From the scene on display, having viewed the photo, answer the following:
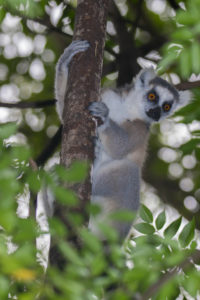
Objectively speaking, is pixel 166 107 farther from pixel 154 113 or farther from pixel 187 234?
pixel 187 234

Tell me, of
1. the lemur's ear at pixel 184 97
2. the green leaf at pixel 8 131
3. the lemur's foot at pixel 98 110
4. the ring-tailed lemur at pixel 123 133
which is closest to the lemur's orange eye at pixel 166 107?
the ring-tailed lemur at pixel 123 133

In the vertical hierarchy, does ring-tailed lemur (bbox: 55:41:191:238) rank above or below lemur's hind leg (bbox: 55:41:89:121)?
below

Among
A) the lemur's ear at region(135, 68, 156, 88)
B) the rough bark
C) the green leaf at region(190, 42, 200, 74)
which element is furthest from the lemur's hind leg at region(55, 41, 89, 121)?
the green leaf at region(190, 42, 200, 74)

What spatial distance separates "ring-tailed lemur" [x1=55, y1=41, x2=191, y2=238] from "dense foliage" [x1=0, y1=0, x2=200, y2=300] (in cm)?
48

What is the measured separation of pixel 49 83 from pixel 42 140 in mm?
A: 1252

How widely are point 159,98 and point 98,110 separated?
7.02ft

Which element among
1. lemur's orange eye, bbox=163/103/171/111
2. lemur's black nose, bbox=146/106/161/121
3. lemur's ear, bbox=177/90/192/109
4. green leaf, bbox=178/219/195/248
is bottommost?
green leaf, bbox=178/219/195/248

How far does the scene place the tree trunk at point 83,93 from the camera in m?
3.70

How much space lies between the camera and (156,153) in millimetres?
9633

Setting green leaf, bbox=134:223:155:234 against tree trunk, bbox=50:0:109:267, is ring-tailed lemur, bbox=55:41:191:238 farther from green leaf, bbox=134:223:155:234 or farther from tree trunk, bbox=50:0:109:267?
green leaf, bbox=134:223:155:234

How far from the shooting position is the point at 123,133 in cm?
591

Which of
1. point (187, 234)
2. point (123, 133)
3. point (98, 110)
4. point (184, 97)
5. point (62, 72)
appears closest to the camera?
point (187, 234)

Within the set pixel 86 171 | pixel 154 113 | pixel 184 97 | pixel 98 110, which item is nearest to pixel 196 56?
pixel 86 171

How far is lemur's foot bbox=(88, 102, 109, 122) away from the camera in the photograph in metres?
4.22
